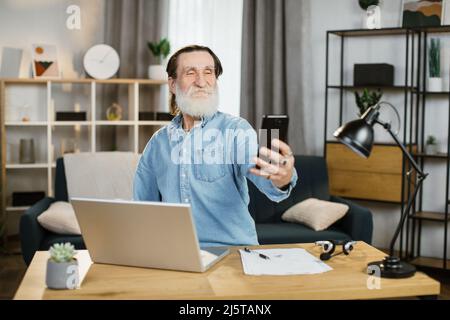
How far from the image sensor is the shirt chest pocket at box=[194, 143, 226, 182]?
2.27m

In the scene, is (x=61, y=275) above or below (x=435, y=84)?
below

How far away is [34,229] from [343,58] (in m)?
2.78

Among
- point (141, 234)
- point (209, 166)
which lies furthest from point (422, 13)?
point (141, 234)

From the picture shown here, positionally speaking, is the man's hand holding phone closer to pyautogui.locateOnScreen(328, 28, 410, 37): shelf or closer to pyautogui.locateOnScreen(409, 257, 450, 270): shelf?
pyautogui.locateOnScreen(409, 257, 450, 270): shelf

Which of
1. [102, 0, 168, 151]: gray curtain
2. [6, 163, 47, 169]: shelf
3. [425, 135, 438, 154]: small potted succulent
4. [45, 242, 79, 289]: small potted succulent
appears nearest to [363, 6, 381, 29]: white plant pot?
[425, 135, 438, 154]: small potted succulent

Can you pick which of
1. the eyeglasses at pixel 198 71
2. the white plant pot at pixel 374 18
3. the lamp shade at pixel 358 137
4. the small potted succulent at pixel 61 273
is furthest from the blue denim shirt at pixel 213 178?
the white plant pot at pixel 374 18

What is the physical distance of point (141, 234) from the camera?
1785 millimetres

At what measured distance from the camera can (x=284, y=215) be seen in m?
4.39

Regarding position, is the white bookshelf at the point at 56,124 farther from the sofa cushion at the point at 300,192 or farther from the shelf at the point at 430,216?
the shelf at the point at 430,216

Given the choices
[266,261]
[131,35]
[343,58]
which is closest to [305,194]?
[343,58]

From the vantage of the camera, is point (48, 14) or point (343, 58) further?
point (48, 14)

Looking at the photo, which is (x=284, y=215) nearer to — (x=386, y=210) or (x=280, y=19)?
(x=386, y=210)

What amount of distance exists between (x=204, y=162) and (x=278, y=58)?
10.4 feet

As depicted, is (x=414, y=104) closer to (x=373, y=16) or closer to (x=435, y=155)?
(x=435, y=155)
